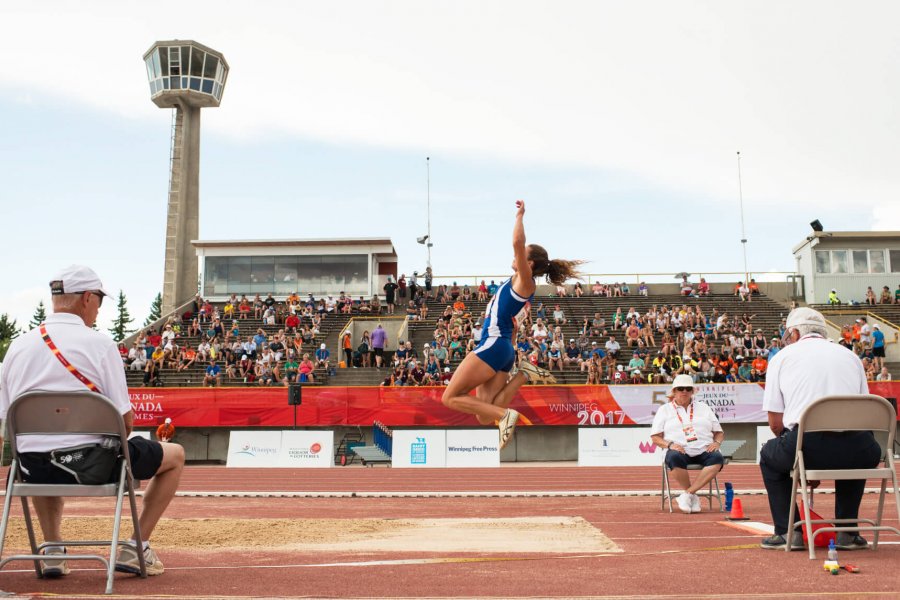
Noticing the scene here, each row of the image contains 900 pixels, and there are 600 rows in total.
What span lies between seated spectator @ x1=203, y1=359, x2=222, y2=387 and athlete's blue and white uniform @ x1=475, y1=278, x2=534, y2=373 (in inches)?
803

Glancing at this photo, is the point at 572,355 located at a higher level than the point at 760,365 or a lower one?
higher

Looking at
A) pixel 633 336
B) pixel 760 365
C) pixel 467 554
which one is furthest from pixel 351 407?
pixel 467 554

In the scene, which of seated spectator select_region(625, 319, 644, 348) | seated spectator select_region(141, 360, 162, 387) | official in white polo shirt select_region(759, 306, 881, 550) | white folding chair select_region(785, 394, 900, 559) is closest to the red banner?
seated spectator select_region(141, 360, 162, 387)

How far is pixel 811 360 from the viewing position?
6.09 metres

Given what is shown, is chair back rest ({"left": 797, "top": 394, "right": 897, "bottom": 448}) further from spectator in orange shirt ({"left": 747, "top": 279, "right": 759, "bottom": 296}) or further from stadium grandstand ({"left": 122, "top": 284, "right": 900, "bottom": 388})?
spectator in orange shirt ({"left": 747, "top": 279, "right": 759, "bottom": 296})

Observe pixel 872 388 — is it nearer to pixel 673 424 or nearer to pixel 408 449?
pixel 408 449

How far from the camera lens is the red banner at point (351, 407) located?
2525 centimetres

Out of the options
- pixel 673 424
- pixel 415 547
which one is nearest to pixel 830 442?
pixel 415 547

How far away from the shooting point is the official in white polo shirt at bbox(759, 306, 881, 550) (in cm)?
598

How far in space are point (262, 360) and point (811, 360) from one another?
2380 centimetres

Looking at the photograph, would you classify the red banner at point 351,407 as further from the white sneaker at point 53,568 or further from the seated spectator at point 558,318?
the white sneaker at point 53,568

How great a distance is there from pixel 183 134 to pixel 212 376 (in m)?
22.3

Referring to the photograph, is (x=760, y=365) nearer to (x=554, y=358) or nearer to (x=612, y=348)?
(x=612, y=348)

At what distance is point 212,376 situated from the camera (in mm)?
27359
